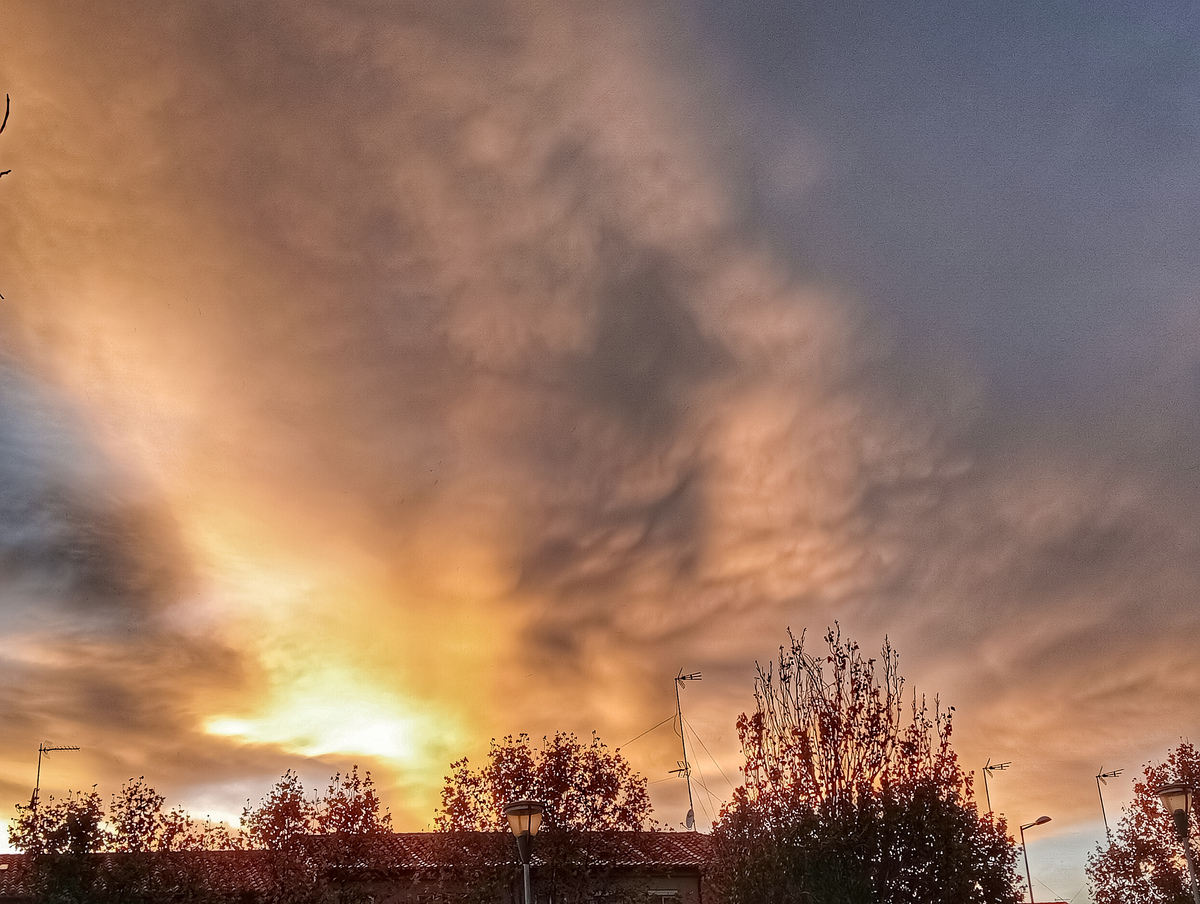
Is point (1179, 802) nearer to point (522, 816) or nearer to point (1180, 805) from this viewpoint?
point (1180, 805)

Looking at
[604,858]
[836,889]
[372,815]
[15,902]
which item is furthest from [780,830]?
[15,902]

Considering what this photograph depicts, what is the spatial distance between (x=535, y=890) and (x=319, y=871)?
7.48m

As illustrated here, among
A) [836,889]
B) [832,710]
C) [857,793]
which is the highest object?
[832,710]

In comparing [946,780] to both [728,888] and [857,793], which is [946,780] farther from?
[728,888]

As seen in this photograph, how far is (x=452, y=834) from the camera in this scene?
34656 mm

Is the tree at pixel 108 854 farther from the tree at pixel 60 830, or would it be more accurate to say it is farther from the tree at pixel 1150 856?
the tree at pixel 1150 856

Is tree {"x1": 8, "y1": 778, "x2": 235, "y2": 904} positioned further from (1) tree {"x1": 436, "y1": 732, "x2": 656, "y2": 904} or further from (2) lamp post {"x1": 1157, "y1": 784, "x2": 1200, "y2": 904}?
(2) lamp post {"x1": 1157, "y1": 784, "x2": 1200, "y2": 904}

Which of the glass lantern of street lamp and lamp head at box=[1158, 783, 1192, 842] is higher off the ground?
the glass lantern of street lamp

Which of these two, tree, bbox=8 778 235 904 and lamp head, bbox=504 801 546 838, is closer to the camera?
lamp head, bbox=504 801 546 838

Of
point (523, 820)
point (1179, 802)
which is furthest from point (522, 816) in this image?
point (1179, 802)

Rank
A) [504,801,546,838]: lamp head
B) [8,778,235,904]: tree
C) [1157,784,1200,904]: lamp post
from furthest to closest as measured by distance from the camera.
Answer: [8,778,235,904]: tree
[1157,784,1200,904]: lamp post
[504,801,546,838]: lamp head

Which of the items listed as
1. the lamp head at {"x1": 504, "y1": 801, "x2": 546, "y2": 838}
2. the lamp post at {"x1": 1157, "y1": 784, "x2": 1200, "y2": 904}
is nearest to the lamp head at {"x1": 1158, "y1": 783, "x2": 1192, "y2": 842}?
the lamp post at {"x1": 1157, "y1": 784, "x2": 1200, "y2": 904}

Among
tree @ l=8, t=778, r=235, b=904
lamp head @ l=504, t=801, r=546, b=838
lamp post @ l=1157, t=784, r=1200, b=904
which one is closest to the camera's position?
lamp head @ l=504, t=801, r=546, b=838

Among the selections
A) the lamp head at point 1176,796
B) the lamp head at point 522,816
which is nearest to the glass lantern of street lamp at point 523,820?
the lamp head at point 522,816
